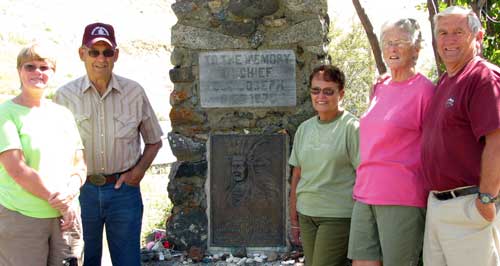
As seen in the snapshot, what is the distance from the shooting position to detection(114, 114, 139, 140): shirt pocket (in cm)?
392

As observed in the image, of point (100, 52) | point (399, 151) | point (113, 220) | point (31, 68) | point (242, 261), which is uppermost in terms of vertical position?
point (100, 52)

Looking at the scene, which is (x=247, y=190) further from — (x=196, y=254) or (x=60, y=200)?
(x=60, y=200)

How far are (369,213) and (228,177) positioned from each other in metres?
1.84

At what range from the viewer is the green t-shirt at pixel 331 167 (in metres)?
3.52

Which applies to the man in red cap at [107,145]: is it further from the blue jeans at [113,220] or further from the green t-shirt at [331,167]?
the green t-shirt at [331,167]

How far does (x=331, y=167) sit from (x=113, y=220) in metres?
1.41

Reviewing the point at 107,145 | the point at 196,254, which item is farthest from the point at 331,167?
the point at 196,254

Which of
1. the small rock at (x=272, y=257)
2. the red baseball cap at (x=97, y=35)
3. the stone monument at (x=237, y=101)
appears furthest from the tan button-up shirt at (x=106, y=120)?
the small rock at (x=272, y=257)

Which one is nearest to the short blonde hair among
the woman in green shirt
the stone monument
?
the woman in green shirt

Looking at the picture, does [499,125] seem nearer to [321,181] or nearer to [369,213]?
[369,213]

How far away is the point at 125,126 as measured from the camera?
12.9 feet

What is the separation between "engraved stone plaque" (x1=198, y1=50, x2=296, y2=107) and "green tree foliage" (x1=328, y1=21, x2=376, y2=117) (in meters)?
4.10

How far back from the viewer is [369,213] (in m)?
3.28

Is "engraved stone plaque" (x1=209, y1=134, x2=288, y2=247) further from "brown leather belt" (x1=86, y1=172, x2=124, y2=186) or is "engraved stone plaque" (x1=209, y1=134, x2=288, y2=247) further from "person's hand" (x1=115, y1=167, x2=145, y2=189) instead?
"brown leather belt" (x1=86, y1=172, x2=124, y2=186)
